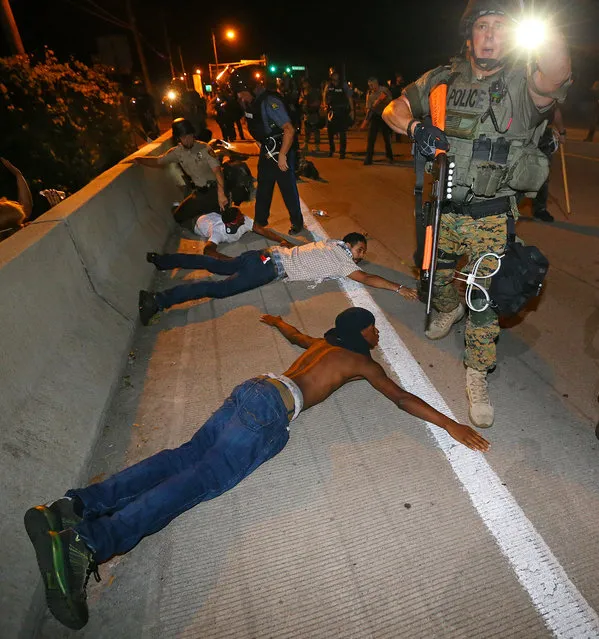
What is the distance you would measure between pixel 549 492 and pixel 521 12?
2617 mm

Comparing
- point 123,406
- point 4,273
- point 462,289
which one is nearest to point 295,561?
point 123,406

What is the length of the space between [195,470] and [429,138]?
92.8 inches

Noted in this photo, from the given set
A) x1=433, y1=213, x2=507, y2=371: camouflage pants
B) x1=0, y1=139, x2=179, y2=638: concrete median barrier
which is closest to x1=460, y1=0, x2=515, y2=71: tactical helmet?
x1=433, y1=213, x2=507, y2=371: camouflage pants

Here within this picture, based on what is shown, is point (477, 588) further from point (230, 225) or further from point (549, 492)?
point (230, 225)

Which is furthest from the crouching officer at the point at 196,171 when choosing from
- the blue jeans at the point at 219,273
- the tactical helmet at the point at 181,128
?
the blue jeans at the point at 219,273

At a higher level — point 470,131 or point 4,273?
point 470,131

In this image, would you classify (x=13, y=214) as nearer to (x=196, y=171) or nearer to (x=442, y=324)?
(x=196, y=171)

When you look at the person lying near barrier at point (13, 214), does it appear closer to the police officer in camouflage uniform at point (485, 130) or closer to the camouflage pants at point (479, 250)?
the police officer in camouflage uniform at point (485, 130)

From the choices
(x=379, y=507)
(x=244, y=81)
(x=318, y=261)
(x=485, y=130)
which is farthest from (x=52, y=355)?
(x=244, y=81)

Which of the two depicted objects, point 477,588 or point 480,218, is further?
point 480,218

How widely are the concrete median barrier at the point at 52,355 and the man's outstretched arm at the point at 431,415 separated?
5.94ft

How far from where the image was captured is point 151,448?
2.53 metres

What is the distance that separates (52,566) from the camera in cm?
167

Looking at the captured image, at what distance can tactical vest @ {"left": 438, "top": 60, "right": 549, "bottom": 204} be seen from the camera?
2426mm
